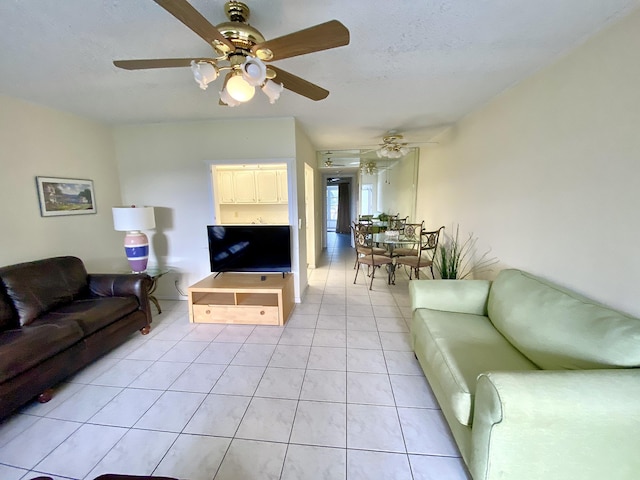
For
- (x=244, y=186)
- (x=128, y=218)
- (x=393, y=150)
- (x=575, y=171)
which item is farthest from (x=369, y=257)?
(x=128, y=218)

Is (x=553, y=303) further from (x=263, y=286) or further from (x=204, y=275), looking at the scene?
(x=204, y=275)

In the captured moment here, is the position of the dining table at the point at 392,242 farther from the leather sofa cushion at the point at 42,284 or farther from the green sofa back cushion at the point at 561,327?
the leather sofa cushion at the point at 42,284

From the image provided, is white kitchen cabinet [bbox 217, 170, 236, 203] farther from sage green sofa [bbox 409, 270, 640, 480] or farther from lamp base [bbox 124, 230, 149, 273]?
sage green sofa [bbox 409, 270, 640, 480]

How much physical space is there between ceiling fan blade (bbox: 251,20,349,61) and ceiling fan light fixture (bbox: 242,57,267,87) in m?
0.08

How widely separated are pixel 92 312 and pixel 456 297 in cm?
313

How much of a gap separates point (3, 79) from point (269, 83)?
2.33 metres

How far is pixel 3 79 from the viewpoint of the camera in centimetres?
204

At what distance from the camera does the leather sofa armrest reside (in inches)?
106

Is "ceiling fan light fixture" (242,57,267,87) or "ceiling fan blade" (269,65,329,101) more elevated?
"ceiling fan blade" (269,65,329,101)

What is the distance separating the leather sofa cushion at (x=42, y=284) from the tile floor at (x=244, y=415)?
704mm

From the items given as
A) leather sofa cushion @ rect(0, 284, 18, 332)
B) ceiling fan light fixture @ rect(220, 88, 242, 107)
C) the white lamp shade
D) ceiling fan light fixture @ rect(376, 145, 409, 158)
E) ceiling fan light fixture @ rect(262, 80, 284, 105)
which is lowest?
leather sofa cushion @ rect(0, 284, 18, 332)

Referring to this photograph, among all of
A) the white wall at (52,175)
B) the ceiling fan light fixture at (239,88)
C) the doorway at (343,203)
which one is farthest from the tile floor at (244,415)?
the doorway at (343,203)

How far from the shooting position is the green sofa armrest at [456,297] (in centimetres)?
216

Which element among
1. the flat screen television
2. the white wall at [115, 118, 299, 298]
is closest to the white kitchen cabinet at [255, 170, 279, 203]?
the white wall at [115, 118, 299, 298]
